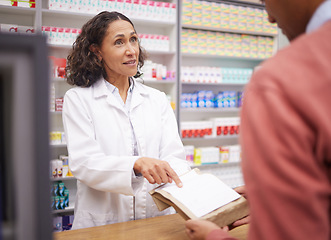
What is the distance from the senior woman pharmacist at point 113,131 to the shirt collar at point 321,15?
0.94 metres

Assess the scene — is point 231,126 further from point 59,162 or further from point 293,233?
point 293,233

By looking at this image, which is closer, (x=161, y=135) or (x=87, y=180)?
(x=87, y=180)

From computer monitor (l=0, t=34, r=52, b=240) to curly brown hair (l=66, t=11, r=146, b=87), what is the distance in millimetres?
1478

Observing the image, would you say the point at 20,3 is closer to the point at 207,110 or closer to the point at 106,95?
the point at 106,95

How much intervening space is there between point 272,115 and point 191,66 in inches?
175

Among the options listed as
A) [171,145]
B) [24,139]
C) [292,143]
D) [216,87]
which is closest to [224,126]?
[216,87]

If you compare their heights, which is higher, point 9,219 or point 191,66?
point 191,66

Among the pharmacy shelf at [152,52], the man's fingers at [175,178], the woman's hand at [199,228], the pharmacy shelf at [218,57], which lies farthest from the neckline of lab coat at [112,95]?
the pharmacy shelf at [218,57]

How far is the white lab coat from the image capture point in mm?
1595

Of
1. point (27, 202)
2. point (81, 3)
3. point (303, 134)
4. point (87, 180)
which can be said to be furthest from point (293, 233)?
point (81, 3)

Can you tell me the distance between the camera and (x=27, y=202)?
0.47 meters

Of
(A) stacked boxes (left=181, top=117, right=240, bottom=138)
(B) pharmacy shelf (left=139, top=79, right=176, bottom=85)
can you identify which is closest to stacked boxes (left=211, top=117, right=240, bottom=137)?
(A) stacked boxes (left=181, top=117, right=240, bottom=138)

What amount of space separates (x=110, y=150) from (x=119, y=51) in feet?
2.04

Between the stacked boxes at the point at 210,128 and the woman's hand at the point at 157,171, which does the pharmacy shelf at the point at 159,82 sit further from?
the woman's hand at the point at 157,171
